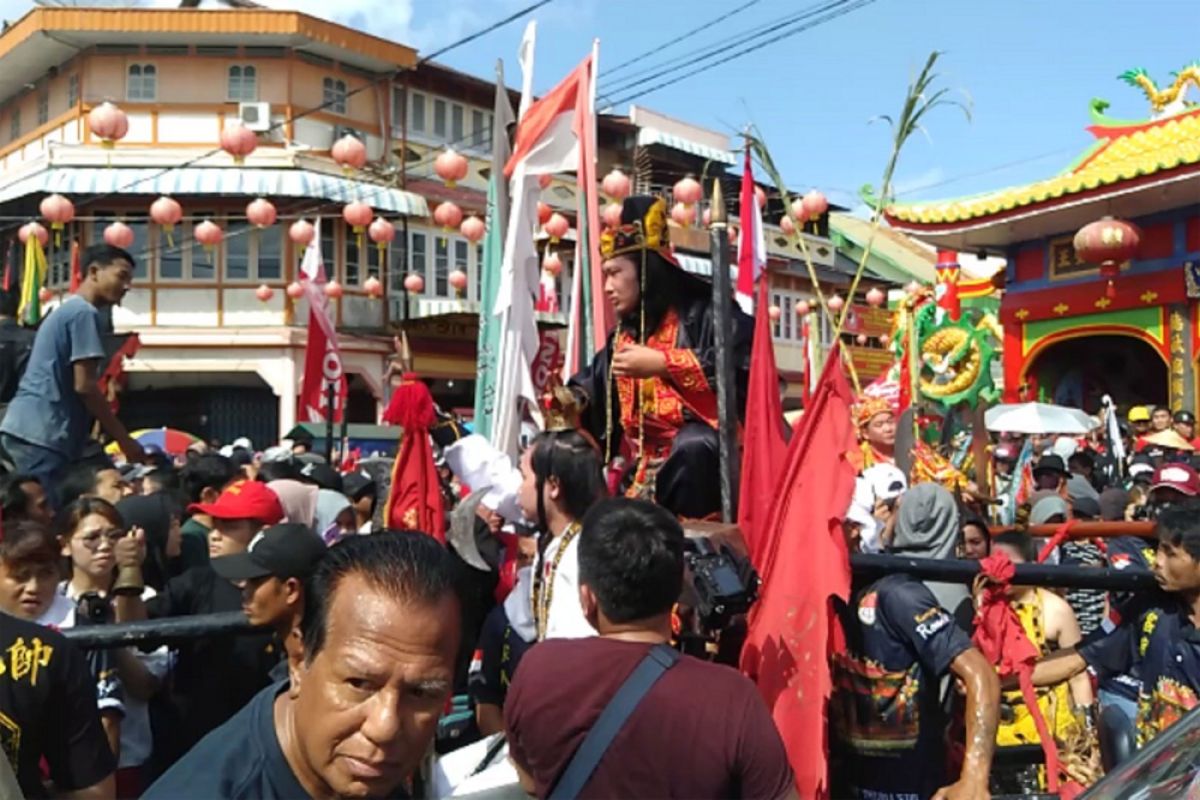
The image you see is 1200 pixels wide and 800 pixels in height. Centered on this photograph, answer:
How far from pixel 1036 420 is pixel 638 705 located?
1079 cm

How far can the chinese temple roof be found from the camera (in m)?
14.0

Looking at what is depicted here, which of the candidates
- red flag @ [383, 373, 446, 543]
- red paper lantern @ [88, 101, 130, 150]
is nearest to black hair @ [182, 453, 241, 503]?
red flag @ [383, 373, 446, 543]

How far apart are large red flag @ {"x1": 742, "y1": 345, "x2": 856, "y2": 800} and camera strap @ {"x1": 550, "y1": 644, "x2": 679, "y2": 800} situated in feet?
2.23

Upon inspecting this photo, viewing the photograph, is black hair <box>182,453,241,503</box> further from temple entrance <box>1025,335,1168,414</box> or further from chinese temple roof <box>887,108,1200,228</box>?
temple entrance <box>1025,335,1168,414</box>

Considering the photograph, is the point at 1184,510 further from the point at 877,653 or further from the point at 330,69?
the point at 330,69

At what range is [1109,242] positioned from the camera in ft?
49.2

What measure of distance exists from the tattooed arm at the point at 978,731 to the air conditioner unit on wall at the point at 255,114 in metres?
22.4

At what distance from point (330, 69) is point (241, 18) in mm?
2176

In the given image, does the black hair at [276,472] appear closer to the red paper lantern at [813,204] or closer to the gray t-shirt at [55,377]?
the gray t-shirt at [55,377]

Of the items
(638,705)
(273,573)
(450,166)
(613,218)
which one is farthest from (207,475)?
(450,166)

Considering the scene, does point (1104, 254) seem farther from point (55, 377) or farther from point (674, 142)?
point (674, 142)

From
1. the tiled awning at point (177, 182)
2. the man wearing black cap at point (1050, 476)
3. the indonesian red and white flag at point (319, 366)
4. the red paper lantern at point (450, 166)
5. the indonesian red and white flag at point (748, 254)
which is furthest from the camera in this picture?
the tiled awning at point (177, 182)

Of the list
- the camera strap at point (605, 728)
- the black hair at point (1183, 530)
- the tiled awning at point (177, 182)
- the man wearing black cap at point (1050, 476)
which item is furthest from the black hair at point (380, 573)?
the tiled awning at point (177, 182)

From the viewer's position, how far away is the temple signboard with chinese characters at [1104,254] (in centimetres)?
1500
